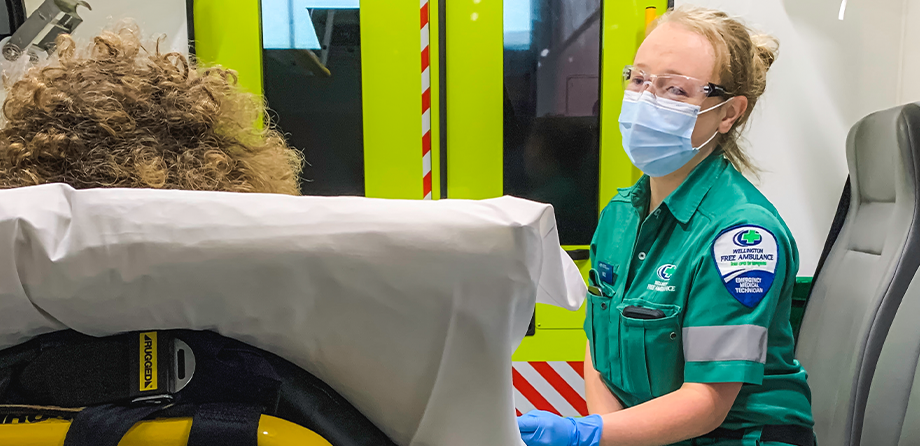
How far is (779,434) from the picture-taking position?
1.06m

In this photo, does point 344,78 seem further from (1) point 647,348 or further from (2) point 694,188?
(1) point 647,348

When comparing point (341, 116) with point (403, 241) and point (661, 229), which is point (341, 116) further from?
point (403, 241)

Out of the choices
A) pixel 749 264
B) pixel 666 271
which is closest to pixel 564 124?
pixel 666 271

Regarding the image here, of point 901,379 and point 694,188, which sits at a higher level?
point 694,188

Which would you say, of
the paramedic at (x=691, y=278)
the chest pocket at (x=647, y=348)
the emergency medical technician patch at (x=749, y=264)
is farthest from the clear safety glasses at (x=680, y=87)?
the chest pocket at (x=647, y=348)

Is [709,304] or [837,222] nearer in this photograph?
[709,304]

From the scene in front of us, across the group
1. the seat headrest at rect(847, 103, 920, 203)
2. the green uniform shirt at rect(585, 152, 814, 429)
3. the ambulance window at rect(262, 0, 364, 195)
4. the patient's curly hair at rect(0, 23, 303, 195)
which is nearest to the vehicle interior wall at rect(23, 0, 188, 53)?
the ambulance window at rect(262, 0, 364, 195)

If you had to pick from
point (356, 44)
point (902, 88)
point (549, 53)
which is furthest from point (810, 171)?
point (356, 44)

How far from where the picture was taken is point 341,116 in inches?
76.8

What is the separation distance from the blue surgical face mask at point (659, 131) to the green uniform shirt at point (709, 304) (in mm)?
63

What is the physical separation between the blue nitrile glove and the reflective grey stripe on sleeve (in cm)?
25

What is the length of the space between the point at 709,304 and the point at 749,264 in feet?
0.32

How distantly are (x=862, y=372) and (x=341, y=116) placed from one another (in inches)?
66.4

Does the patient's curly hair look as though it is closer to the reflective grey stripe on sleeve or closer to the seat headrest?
the reflective grey stripe on sleeve
